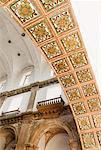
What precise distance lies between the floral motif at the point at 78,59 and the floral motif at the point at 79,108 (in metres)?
1.48

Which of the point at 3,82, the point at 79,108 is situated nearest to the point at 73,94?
the point at 79,108

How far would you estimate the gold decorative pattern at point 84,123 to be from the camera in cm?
704

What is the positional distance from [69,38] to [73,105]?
2479 mm

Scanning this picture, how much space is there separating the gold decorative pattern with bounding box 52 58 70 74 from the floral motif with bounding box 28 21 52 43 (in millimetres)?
897

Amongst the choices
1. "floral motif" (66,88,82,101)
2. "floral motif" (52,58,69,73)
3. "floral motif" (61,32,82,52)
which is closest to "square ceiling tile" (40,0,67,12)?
"floral motif" (61,32,82,52)

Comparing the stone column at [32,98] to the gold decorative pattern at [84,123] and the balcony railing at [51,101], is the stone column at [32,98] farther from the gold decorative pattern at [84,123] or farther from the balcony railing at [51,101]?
→ the gold decorative pattern at [84,123]

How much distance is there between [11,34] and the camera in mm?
15242

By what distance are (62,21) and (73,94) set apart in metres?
2.60

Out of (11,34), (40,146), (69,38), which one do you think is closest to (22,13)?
(69,38)

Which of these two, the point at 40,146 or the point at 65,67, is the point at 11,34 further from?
the point at 65,67

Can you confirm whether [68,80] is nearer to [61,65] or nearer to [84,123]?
[61,65]

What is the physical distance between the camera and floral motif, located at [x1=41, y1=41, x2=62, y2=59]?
18.6ft

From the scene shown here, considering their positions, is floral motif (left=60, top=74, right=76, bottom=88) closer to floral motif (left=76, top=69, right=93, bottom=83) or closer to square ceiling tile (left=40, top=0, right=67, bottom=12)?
floral motif (left=76, top=69, right=93, bottom=83)

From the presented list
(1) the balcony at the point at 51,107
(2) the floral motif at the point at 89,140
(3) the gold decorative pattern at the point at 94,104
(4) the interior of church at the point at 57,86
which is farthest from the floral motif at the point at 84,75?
(1) the balcony at the point at 51,107
